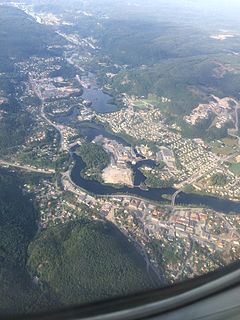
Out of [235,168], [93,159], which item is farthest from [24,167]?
[235,168]

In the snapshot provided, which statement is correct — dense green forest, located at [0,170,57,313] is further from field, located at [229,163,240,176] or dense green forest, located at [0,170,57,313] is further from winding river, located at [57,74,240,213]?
field, located at [229,163,240,176]

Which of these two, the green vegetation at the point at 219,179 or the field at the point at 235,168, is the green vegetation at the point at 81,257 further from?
the field at the point at 235,168

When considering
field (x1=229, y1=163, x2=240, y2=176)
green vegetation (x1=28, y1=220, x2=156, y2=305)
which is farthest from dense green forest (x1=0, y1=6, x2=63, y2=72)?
green vegetation (x1=28, y1=220, x2=156, y2=305)

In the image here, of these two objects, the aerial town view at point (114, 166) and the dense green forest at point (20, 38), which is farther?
the dense green forest at point (20, 38)

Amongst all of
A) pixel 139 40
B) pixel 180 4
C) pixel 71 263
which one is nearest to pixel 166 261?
pixel 71 263

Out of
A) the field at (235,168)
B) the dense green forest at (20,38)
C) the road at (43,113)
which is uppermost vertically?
the field at (235,168)

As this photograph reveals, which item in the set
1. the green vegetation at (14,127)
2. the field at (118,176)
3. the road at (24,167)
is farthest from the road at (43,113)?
the field at (118,176)
